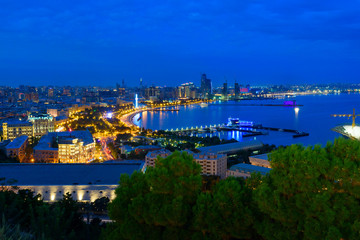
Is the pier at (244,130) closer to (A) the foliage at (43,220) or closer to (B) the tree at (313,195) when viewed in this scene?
(A) the foliage at (43,220)

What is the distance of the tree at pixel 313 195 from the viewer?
1.12 metres

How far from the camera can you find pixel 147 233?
53.7 inches

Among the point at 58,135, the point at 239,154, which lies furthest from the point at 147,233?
the point at 58,135

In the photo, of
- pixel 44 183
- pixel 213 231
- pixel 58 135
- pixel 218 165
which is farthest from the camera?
pixel 58 135

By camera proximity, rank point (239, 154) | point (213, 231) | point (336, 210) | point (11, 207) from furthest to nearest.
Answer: point (239, 154), point (11, 207), point (213, 231), point (336, 210)

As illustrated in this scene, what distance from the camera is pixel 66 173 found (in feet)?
11.8

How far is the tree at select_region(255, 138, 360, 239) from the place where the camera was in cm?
112

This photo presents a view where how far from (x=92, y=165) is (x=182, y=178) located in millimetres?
2762

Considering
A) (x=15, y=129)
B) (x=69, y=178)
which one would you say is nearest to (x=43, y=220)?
(x=69, y=178)

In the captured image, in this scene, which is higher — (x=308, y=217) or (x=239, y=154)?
(x=308, y=217)

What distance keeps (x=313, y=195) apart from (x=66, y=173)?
118 inches

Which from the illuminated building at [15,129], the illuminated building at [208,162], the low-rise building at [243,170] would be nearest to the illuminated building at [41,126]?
the illuminated building at [15,129]

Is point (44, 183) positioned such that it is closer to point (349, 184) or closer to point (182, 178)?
point (182, 178)

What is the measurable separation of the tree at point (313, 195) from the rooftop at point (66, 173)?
7.42 feet
